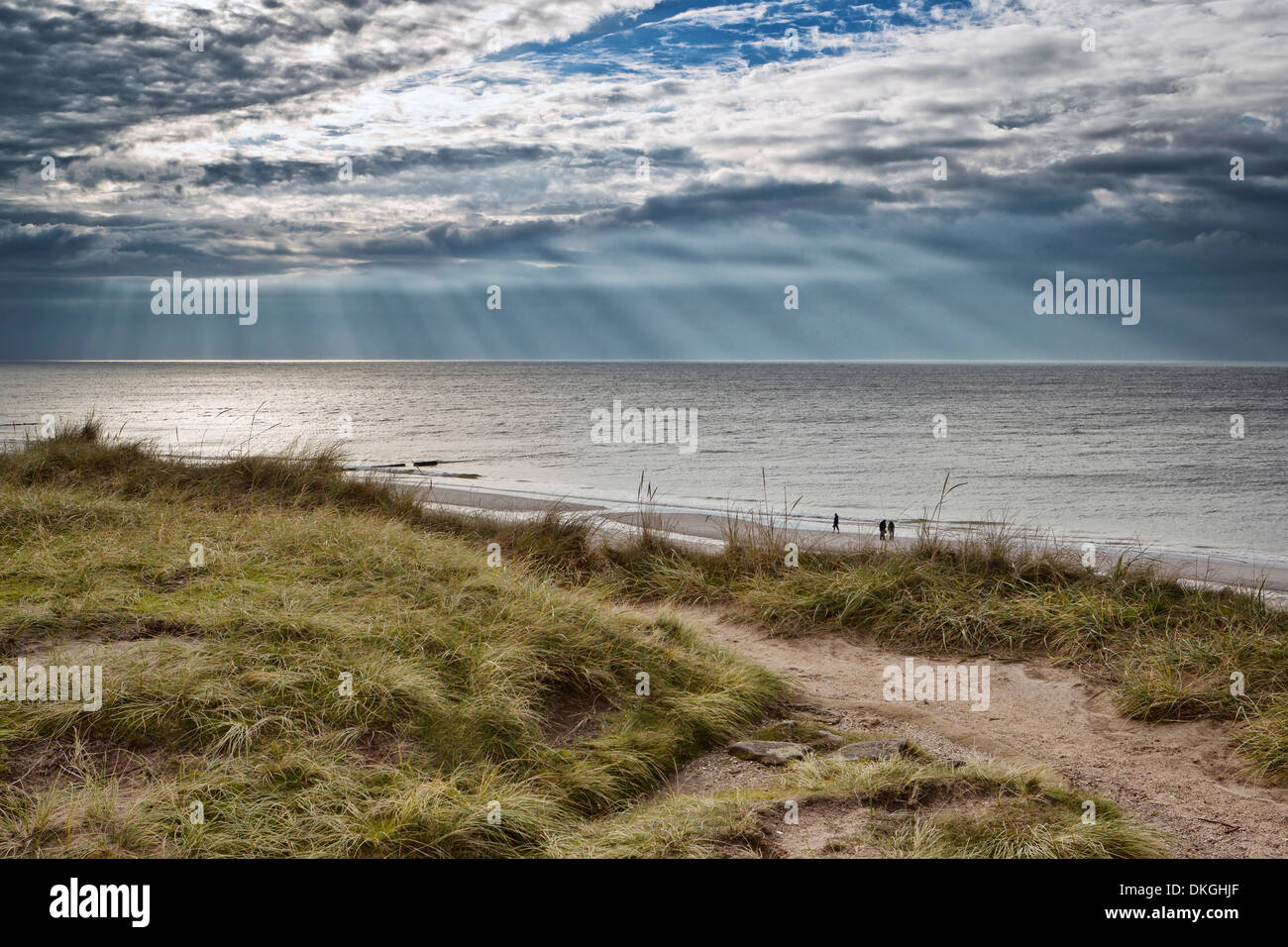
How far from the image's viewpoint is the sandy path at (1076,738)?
195 inches

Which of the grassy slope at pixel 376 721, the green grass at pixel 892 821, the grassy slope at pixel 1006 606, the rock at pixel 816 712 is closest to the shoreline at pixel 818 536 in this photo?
the grassy slope at pixel 1006 606

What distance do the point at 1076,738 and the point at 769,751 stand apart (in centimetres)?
232

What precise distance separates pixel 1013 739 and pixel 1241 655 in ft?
7.76

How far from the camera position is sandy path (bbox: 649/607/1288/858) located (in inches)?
195

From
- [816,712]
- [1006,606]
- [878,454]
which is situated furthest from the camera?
[878,454]

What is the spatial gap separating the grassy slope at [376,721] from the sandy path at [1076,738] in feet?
2.33

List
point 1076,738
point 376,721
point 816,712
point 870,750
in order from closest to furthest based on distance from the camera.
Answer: point 376,721 < point 870,750 < point 1076,738 < point 816,712

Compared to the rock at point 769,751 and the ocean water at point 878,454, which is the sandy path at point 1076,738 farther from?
the ocean water at point 878,454

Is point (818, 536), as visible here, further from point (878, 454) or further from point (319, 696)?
point (878, 454)

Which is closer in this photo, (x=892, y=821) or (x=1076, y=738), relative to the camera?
(x=892, y=821)

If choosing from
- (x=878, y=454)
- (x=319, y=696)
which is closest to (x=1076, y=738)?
(x=319, y=696)

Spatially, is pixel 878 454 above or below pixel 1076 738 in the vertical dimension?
below

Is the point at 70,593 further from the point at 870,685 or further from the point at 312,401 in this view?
the point at 312,401

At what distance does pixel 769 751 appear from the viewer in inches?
230
